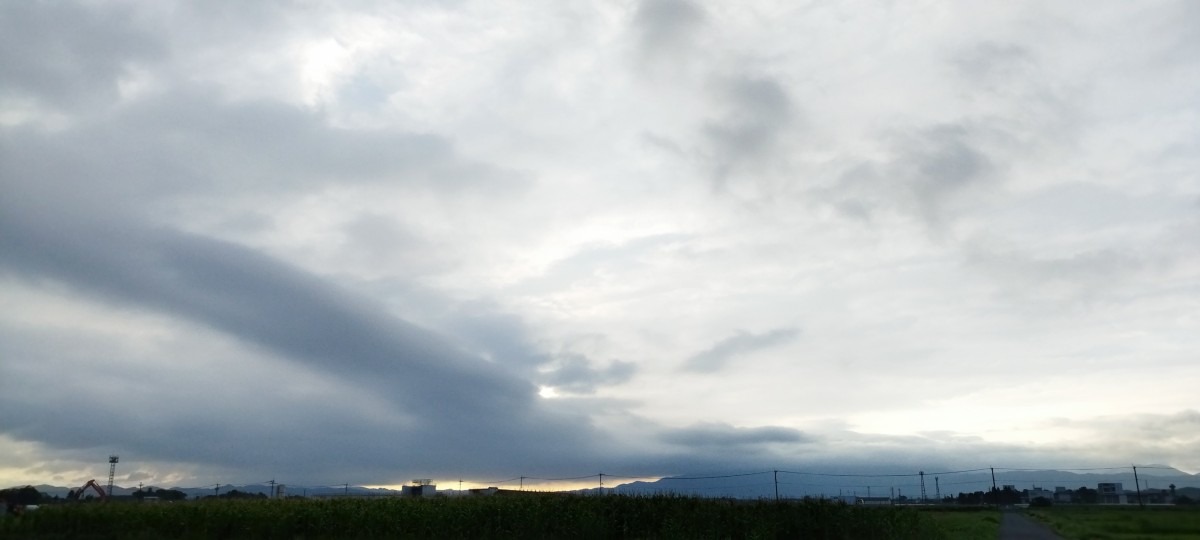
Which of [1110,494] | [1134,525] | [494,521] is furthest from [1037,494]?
[494,521]

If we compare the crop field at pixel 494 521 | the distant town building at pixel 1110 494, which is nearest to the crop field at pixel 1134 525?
the distant town building at pixel 1110 494

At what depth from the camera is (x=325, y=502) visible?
3164cm

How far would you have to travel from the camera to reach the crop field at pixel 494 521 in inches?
1071

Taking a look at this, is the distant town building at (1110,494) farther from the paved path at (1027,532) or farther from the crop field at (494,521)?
the crop field at (494,521)

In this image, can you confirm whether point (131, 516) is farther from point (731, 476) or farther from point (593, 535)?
point (731, 476)

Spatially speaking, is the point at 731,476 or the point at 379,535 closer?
the point at 379,535

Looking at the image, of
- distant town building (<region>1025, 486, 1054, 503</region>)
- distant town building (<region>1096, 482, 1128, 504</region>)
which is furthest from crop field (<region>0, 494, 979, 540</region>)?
distant town building (<region>1025, 486, 1054, 503</region>)

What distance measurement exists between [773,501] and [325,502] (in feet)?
59.4

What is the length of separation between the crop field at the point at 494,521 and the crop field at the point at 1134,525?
4526 mm

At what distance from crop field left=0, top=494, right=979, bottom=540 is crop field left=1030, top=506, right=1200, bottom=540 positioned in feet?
14.9

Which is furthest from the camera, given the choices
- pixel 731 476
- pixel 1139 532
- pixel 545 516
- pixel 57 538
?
pixel 731 476

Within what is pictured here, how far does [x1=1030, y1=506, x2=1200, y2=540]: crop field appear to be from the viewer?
1972 cm

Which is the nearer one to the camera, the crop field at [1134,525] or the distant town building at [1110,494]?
the crop field at [1134,525]

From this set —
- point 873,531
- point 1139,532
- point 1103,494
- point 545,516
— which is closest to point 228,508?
point 545,516
